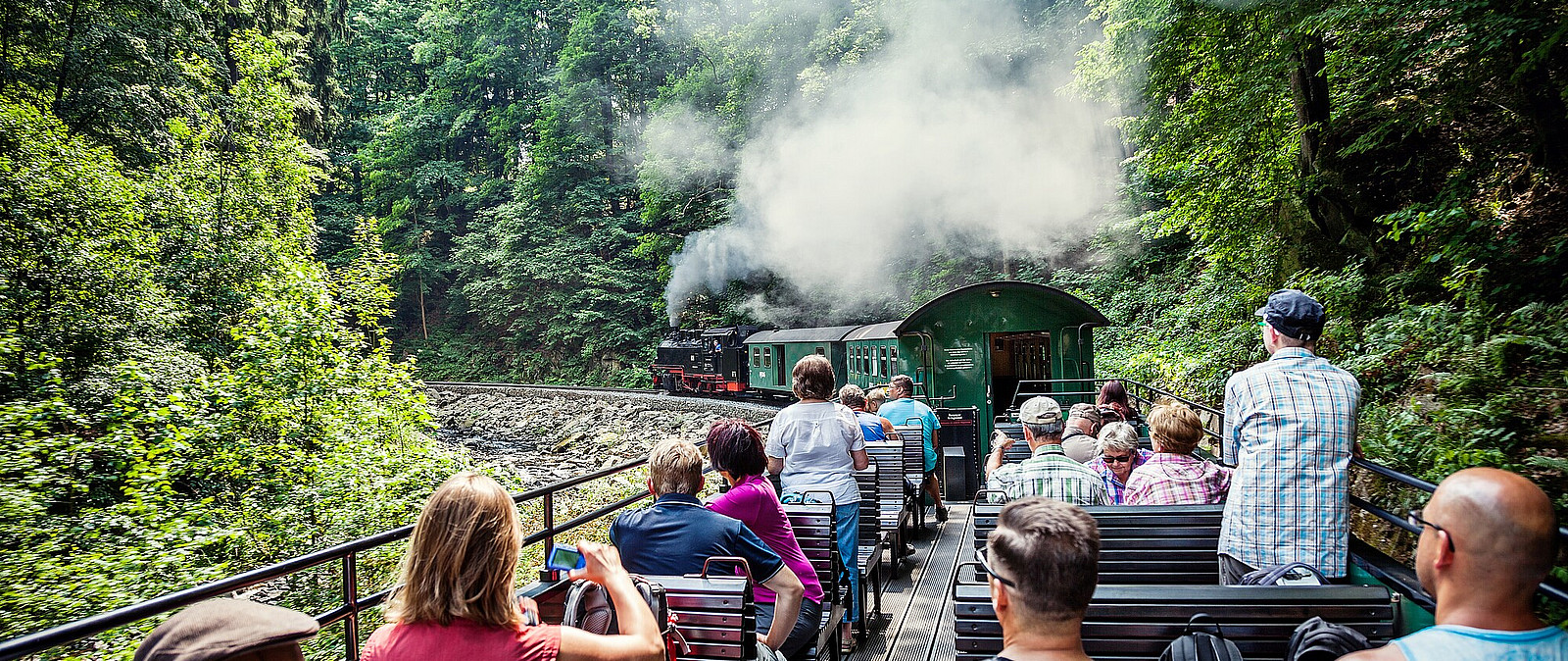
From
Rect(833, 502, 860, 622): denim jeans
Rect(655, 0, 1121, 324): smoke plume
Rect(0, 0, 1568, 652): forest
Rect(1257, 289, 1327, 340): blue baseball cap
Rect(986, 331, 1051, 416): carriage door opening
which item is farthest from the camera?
Rect(655, 0, 1121, 324): smoke plume

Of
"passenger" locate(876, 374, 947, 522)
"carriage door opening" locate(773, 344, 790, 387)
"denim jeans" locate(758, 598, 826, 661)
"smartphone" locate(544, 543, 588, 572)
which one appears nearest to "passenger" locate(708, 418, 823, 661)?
"denim jeans" locate(758, 598, 826, 661)

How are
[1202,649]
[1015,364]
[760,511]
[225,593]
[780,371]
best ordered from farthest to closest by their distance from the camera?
[780,371]
[1015,364]
[760,511]
[225,593]
[1202,649]

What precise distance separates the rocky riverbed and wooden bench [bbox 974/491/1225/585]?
13960 millimetres

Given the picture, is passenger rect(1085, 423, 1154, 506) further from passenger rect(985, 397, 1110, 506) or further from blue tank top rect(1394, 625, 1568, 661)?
blue tank top rect(1394, 625, 1568, 661)

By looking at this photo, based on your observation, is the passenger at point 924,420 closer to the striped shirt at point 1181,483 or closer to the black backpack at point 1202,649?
the striped shirt at point 1181,483

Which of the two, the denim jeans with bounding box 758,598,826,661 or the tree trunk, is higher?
the tree trunk

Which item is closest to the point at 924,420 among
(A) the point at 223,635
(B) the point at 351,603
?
(B) the point at 351,603

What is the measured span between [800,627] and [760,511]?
53 cm

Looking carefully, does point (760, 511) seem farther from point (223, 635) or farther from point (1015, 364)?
point (1015, 364)

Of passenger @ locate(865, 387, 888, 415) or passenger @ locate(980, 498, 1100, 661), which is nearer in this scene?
passenger @ locate(980, 498, 1100, 661)

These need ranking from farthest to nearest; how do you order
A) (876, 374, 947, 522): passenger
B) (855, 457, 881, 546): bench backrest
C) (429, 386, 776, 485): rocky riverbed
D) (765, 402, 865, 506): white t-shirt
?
(429, 386, 776, 485): rocky riverbed, (876, 374, 947, 522): passenger, (855, 457, 881, 546): bench backrest, (765, 402, 865, 506): white t-shirt

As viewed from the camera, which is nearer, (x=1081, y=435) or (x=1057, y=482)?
(x=1057, y=482)

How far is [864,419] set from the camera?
19.5 feet

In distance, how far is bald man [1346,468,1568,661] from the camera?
148cm
